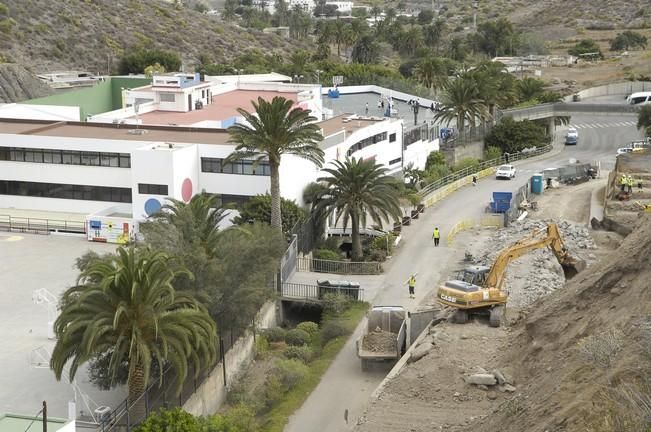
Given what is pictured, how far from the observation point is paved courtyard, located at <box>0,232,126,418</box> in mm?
36219

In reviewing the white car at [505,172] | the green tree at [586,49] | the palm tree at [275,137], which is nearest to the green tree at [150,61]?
the white car at [505,172]

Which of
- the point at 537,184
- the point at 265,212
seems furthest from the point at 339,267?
the point at 537,184

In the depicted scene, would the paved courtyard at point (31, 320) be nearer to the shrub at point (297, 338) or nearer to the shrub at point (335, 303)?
the shrub at point (297, 338)

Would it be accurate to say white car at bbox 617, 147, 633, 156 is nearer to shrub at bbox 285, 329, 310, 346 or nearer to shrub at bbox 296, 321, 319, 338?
shrub at bbox 296, 321, 319, 338

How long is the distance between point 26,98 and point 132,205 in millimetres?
43336

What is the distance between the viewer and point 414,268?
179 ft

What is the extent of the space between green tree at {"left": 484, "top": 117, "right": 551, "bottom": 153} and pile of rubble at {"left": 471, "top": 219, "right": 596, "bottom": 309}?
88.8 ft

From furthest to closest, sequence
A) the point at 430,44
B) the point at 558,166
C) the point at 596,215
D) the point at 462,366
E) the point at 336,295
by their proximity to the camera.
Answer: the point at 430,44, the point at 558,166, the point at 596,215, the point at 336,295, the point at 462,366

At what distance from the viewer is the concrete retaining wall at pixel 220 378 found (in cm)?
3684

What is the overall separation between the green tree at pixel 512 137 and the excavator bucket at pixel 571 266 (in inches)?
1600

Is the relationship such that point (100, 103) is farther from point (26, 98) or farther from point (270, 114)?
point (270, 114)

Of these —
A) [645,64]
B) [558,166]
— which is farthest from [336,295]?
[645,64]

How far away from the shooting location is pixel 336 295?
161 ft

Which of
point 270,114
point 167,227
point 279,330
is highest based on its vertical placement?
point 270,114
